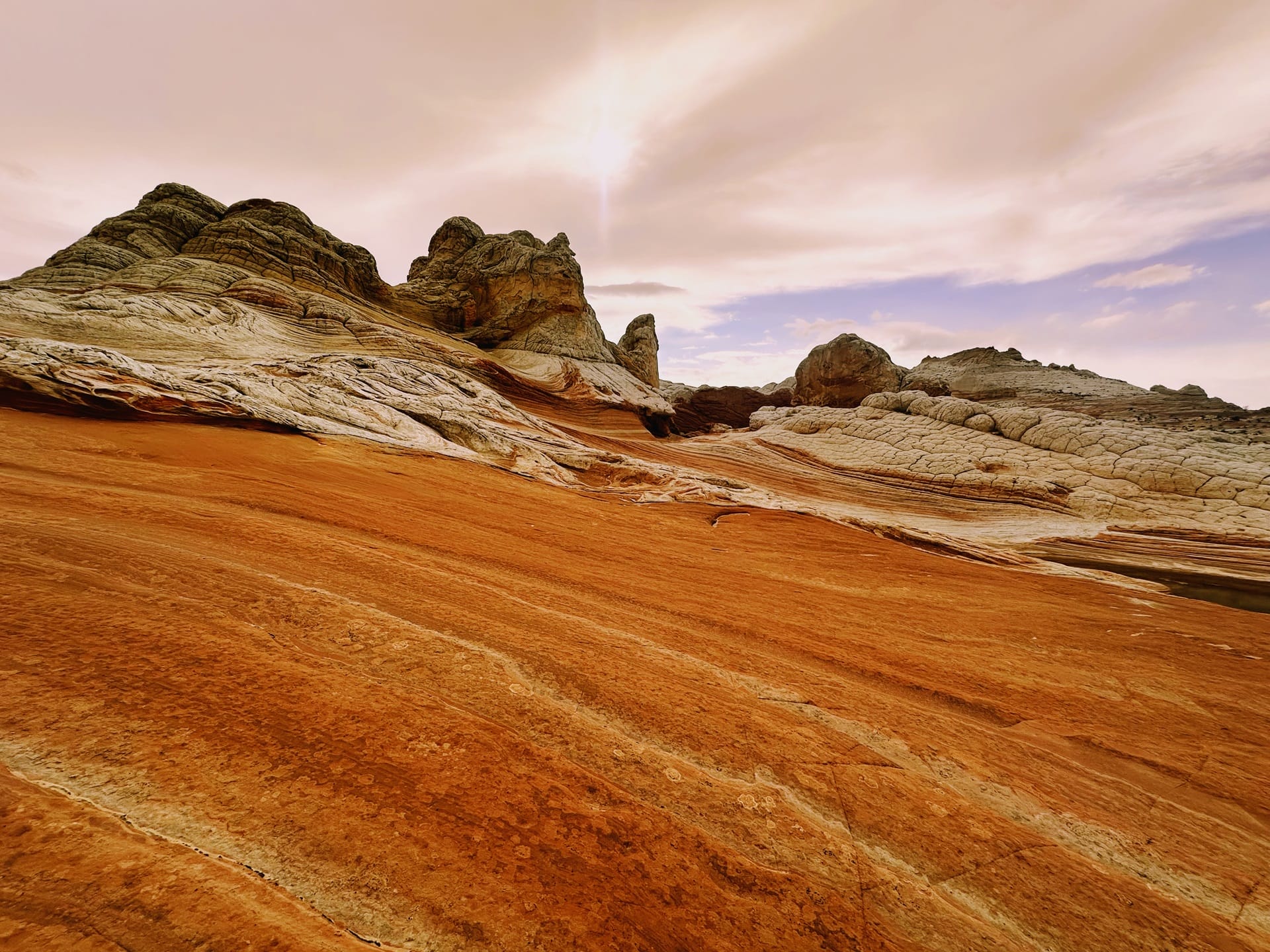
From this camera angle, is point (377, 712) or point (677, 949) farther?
point (377, 712)

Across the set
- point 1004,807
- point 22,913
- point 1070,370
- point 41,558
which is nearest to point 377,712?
point 22,913

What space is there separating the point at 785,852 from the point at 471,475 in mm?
9780

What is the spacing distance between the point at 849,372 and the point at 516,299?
26.8 metres

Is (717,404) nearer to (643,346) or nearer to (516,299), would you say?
(643,346)

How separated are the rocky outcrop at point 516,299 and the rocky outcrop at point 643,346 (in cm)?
877

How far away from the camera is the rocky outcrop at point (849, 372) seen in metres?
39.8

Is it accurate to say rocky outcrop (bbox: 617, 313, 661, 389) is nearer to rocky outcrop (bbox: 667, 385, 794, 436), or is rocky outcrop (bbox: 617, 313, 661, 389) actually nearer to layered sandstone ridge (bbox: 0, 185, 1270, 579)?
rocky outcrop (bbox: 667, 385, 794, 436)

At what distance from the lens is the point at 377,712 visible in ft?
9.34

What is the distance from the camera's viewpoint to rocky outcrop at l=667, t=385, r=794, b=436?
43750mm

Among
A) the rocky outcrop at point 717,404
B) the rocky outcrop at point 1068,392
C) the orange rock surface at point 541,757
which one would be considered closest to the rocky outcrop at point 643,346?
the rocky outcrop at point 717,404

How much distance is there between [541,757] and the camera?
279 centimetres

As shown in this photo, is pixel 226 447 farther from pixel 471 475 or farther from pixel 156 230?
pixel 156 230

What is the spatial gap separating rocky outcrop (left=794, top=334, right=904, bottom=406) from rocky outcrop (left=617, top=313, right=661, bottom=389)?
14048 mm

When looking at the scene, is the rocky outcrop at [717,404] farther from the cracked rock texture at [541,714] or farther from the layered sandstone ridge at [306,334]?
the cracked rock texture at [541,714]
